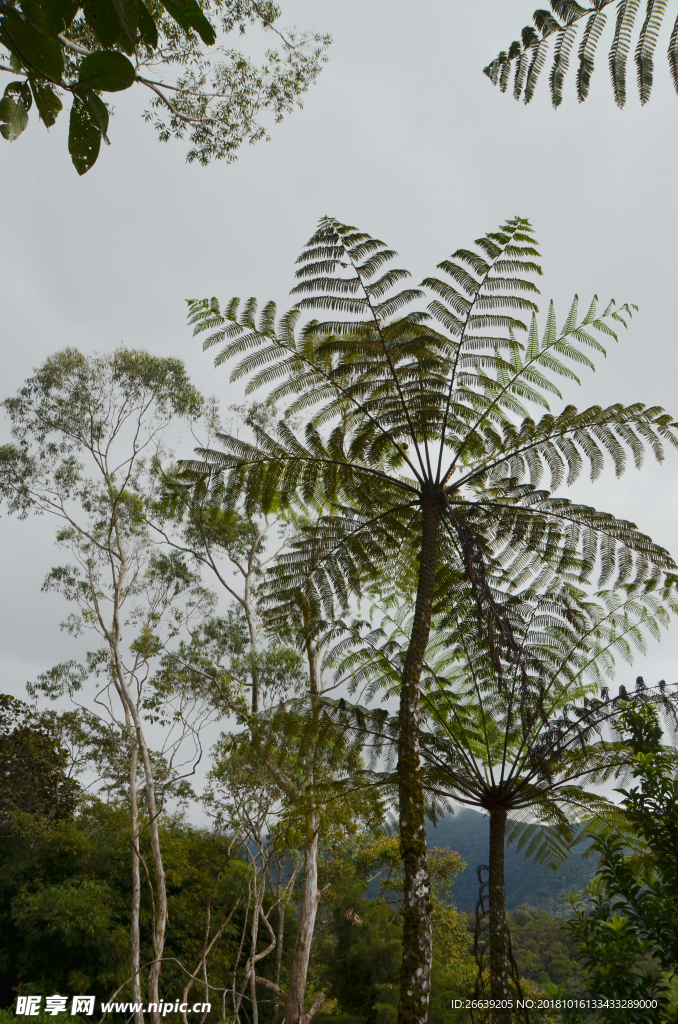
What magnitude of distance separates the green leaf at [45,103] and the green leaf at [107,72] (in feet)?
0.33

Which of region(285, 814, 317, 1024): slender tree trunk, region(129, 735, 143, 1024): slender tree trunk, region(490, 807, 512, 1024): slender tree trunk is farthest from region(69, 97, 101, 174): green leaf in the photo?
region(129, 735, 143, 1024): slender tree trunk

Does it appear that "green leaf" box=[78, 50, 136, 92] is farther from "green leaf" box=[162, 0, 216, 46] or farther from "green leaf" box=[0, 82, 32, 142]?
"green leaf" box=[0, 82, 32, 142]

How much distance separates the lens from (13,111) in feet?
1.93

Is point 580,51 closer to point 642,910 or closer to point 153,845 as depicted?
point 642,910

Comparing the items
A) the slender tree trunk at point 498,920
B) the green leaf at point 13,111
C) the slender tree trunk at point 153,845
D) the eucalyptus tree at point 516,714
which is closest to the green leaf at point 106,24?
the green leaf at point 13,111

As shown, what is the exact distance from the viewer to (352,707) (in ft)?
9.51

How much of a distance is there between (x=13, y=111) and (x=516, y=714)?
3.92 m

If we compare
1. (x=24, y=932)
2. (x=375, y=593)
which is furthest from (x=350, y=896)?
(x=375, y=593)

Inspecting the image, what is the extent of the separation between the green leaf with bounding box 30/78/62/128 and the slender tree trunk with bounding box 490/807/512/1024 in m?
3.63

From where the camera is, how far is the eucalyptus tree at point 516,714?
3.17 m

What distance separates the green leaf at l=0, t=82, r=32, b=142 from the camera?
0.58m

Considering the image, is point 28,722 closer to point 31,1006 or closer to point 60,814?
point 60,814

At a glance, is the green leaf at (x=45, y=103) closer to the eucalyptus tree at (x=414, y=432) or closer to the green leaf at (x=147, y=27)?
the green leaf at (x=147, y=27)

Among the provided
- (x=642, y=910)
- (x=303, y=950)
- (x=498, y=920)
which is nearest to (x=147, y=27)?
(x=642, y=910)
